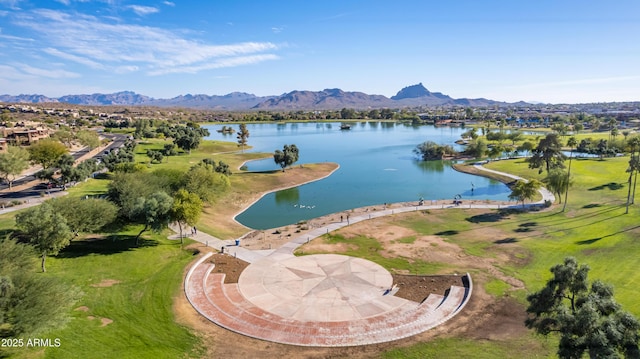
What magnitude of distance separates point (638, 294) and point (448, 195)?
1897 inches

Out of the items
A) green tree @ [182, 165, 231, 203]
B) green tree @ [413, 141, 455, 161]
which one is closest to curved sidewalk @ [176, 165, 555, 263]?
green tree @ [182, 165, 231, 203]

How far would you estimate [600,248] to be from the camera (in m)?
43.8

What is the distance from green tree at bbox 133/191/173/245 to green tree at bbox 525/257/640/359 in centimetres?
3735

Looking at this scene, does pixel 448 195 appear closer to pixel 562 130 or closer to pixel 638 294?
pixel 638 294

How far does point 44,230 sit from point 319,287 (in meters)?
26.3

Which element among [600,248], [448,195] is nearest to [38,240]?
[600,248]

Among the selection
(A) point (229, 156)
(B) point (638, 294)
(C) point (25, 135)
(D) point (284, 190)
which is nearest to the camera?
(B) point (638, 294)

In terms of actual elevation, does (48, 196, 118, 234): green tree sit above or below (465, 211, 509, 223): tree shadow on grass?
above

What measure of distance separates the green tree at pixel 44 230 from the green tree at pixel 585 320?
3952 cm

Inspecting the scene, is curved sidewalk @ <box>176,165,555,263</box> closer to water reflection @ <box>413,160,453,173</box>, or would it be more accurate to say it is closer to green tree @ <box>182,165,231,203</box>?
green tree @ <box>182,165,231,203</box>

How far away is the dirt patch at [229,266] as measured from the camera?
37250 millimetres

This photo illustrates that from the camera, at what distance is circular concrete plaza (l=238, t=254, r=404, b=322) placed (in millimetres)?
31109

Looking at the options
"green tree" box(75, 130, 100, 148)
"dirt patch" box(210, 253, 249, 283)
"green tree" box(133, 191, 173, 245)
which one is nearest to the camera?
"dirt patch" box(210, 253, 249, 283)

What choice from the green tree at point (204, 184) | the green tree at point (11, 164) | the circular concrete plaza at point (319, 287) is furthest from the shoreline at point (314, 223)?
the green tree at point (11, 164)
